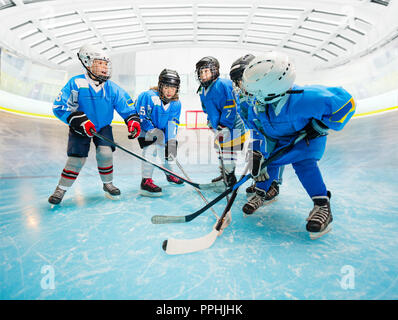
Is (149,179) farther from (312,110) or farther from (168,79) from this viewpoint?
(312,110)

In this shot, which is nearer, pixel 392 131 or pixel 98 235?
pixel 98 235

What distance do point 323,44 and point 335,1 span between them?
2.22 meters

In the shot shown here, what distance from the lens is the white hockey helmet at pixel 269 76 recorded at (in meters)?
1.20

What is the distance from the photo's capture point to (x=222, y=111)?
228cm

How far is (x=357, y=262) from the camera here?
1.12m

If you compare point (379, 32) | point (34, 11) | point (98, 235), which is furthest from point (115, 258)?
point (379, 32)

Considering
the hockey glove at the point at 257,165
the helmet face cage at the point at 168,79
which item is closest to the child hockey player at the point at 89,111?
the helmet face cage at the point at 168,79

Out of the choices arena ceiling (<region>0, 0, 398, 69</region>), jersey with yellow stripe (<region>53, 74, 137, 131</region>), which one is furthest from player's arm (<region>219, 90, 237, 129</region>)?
arena ceiling (<region>0, 0, 398, 69</region>)

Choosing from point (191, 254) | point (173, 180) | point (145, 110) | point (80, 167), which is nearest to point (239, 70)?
point (145, 110)

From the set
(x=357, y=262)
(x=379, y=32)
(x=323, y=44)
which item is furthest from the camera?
(x=323, y=44)

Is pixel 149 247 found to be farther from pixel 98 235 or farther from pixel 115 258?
pixel 98 235

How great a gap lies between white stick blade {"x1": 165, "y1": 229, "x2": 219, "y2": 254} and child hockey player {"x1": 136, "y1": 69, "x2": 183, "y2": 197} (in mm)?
1019

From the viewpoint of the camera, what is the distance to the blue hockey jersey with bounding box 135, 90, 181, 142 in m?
2.35

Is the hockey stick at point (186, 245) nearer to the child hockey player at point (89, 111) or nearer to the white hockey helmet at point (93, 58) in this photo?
the child hockey player at point (89, 111)
